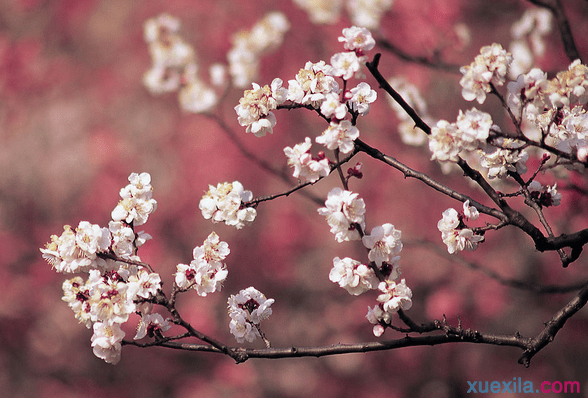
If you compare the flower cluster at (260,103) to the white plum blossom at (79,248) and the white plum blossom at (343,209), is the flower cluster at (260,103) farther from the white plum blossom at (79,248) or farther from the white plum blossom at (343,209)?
the white plum blossom at (79,248)

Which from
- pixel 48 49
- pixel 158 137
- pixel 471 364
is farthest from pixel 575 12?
pixel 48 49

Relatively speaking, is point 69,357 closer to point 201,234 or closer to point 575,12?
point 201,234

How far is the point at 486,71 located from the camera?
1249 millimetres

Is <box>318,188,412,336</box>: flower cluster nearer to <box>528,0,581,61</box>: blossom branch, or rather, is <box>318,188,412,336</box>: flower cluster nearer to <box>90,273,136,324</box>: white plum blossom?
<box>90,273,136,324</box>: white plum blossom

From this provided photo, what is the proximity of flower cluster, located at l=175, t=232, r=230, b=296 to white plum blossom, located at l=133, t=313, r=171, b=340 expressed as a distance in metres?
0.12

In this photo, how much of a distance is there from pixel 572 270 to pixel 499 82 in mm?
4554

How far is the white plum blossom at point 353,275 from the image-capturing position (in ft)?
4.44

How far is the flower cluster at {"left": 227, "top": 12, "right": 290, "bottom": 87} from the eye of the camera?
407 cm

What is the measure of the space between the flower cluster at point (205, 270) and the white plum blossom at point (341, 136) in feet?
1.53

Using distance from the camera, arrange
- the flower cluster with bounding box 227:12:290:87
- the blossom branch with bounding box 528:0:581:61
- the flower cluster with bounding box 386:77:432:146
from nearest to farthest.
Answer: the blossom branch with bounding box 528:0:581:61, the flower cluster with bounding box 386:77:432:146, the flower cluster with bounding box 227:12:290:87

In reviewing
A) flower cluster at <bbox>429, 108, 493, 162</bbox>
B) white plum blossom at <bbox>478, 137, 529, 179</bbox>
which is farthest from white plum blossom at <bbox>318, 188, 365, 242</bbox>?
white plum blossom at <bbox>478, 137, 529, 179</bbox>

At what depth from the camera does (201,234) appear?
19.1ft

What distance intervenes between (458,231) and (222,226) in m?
4.91

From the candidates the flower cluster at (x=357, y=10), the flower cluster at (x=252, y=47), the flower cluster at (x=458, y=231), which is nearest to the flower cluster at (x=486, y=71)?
the flower cluster at (x=458, y=231)
